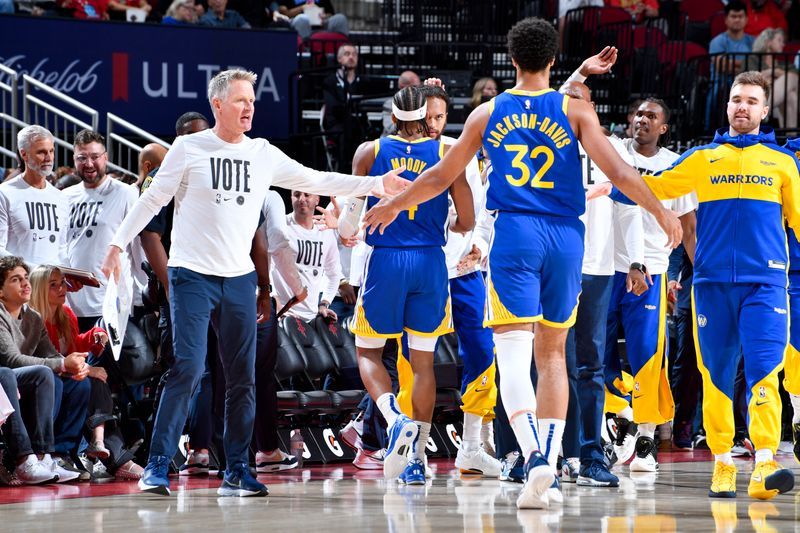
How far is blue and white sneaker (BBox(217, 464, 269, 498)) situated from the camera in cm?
644

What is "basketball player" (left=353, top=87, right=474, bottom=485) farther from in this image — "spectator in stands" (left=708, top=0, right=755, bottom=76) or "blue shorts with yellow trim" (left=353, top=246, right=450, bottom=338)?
"spectator in stands" (left=708, top=0, right=755, bottom=76)

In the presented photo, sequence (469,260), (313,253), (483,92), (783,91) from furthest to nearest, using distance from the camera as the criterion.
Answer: (783,91) < (483,92) < (313,253) < (469,260)

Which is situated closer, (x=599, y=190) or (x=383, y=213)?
(x=383, y=213)

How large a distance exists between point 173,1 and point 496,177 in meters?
10.7

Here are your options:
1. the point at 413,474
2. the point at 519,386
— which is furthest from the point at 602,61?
the point at 413,474

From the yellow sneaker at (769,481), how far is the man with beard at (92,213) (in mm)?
4565

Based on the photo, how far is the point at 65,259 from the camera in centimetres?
914

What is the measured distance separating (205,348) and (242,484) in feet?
2.39

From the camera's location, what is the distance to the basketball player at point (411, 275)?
6988 mm

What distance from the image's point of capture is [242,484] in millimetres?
6449

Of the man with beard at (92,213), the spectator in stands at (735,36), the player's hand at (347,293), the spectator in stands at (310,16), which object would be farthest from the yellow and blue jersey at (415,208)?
the spectator in stands at (735,36)

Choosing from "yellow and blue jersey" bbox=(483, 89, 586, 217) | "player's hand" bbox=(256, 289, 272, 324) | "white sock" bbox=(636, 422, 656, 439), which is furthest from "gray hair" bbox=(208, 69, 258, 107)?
"white sock" bbox=(636, 422, 656, 439)

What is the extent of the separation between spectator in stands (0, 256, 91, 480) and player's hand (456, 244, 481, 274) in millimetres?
2307

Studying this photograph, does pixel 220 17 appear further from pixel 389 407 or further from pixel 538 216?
pixel 538 216
